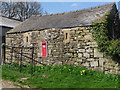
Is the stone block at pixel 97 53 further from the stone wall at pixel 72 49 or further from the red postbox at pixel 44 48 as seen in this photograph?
the red postbox at pixel 44 48

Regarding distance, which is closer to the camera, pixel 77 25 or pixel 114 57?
pixel 114 57

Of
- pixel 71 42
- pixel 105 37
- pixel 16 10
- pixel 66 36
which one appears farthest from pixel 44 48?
pixel 16 10

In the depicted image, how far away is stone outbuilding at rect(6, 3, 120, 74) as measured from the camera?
933 cm

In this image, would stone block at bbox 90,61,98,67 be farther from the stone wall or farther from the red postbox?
the red postbox

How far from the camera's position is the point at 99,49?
915 cm

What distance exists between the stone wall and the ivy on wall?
330 mm

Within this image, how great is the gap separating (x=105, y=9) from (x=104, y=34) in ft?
8.97

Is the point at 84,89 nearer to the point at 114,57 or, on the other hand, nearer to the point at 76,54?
the point at 114,57

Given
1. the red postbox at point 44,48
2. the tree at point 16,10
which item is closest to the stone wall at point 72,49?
the red postbox at point 44,48

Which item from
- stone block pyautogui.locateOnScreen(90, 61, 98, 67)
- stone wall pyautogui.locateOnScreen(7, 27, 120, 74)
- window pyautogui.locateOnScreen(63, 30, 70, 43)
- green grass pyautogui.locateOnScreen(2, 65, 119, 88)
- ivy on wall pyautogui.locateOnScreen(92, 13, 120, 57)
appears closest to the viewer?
green grass pyautogui.locateOnScreen(2, 65, 119, 88)

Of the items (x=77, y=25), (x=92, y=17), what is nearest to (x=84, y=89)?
(x=77, y=25)

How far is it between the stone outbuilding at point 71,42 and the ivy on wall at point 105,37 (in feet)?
0.99

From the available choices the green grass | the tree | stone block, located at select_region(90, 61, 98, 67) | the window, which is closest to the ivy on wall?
stone block, located at select_region(90, 61, 98, 67)

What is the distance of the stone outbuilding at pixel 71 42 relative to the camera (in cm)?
933
